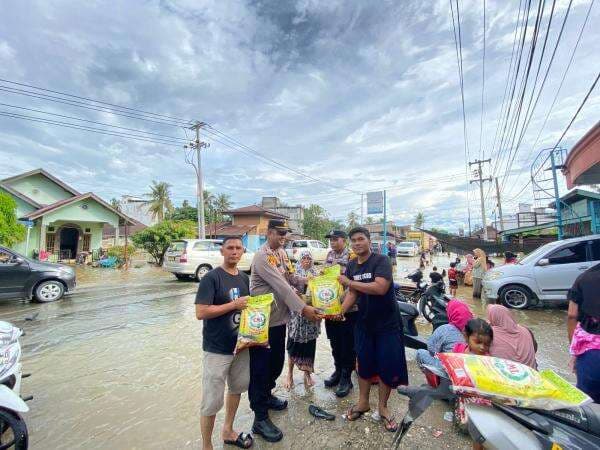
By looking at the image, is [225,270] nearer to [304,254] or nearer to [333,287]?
[333,287]

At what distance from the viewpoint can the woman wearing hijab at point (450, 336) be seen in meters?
3.00

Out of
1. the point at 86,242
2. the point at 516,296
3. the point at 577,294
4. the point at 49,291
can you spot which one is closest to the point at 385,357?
the point at 577,294

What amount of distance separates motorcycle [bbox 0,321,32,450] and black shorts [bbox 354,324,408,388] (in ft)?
8.32

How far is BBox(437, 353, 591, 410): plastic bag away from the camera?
4.88ft

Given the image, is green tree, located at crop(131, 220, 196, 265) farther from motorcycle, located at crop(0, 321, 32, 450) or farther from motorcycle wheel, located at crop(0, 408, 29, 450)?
motorcycle wheel, located at crop(0, 408, 29, 450)

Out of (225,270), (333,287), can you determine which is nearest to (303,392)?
(333,287)

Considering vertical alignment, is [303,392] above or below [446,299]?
below

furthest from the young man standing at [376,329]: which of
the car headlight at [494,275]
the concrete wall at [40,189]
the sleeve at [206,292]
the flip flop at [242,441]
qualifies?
the concrete wall at [40,189]

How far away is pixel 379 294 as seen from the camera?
2.62 meters

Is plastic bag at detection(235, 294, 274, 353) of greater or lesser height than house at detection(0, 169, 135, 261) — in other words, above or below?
below

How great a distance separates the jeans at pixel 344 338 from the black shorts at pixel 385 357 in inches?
22.1

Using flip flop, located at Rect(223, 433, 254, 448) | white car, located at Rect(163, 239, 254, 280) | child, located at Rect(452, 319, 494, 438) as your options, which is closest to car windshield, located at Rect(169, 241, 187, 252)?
white car, located at Rect(163, 239, 254, 280)

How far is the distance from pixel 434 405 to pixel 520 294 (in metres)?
5.71

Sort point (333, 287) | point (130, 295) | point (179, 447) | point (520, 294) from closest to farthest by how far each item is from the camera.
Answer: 1. point (179, 447)
2. point (333, 287)
3. point (520, 294)
4. point (130, 295)
